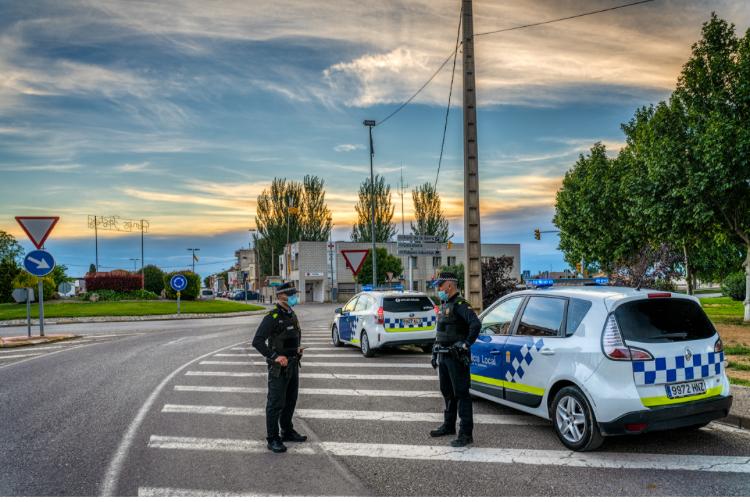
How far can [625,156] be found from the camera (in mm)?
32156

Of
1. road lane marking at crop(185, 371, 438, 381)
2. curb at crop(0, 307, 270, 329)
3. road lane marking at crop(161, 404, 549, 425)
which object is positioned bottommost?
curb at crop(0, 307, 270, 329)

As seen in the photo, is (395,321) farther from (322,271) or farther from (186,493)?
(322,271)

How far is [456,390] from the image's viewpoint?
20.3ft

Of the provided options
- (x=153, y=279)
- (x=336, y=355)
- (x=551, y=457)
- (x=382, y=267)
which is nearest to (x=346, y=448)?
(x=551, y=457)

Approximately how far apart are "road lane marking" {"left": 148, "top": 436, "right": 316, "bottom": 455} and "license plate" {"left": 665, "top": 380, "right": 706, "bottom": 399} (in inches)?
144

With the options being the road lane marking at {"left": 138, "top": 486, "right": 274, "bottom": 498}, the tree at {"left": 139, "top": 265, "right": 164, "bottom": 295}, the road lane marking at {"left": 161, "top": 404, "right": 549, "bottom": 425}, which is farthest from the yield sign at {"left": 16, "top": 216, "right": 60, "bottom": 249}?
the tree at {"left": 139, "top": 265, "right": 164, "bottom": 295}

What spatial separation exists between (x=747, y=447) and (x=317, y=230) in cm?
7528

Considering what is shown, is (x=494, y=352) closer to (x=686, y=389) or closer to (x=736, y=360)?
(x=686, y=389)

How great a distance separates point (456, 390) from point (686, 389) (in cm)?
229

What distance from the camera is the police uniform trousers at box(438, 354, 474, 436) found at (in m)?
6.09

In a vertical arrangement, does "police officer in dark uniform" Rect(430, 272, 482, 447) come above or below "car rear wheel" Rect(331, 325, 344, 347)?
above

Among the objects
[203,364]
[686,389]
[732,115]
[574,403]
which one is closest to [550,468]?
[574,403]

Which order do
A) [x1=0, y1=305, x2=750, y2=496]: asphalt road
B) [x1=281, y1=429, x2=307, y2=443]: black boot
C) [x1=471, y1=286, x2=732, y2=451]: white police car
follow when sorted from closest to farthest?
[x1=0, y1=305, x2=750, y2=496]: asphalt road
[x1=471, y1=286, x2=732, y2=451]: white police car
[x1=281, y1=429, x2=307, y2=443]: black boot

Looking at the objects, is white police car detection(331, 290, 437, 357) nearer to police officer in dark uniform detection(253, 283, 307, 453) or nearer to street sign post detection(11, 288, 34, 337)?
police officer in dark uniform detection(253, 283, 307, 453)
